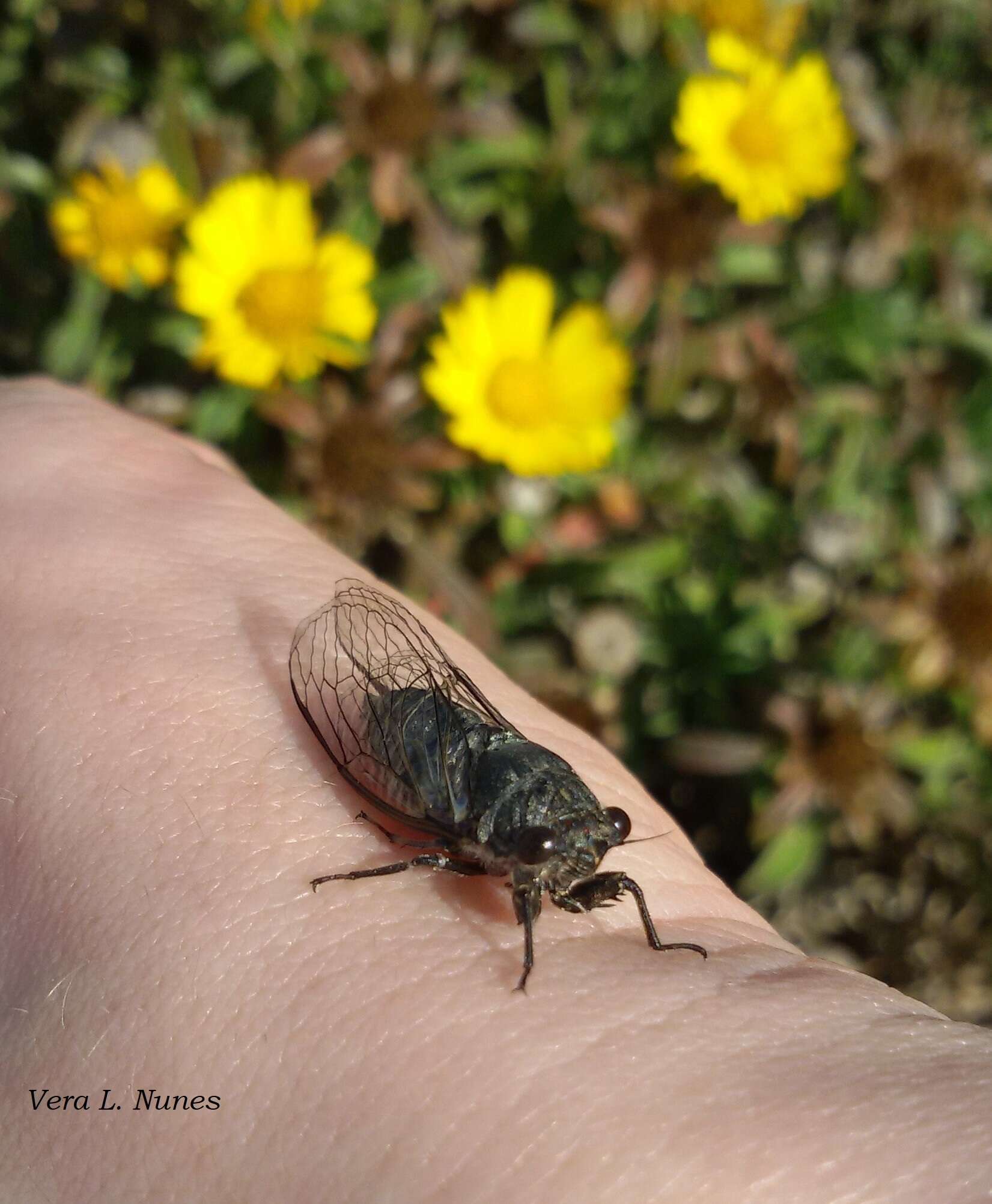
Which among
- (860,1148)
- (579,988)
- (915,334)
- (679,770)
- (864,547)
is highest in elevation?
(915,334)

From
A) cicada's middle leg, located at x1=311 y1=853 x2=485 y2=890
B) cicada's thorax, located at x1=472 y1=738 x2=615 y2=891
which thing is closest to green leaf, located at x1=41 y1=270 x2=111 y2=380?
Answer: cicada's thorax, located at x1=472 y1=738 x2=615 y2=891

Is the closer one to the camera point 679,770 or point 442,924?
point 442,924

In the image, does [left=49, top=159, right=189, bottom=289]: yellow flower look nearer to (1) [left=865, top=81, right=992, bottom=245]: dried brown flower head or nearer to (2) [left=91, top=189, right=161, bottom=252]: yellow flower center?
(2) [left=91, top=189, right=161, bottom=252]: yellow flower center

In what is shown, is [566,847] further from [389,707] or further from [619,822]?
[389,707]

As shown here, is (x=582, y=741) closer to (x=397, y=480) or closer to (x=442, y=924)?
(x=442, y=924)

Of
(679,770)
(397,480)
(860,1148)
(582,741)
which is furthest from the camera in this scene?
(679,770)

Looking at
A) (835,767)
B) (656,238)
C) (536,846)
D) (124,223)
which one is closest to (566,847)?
(536,846)

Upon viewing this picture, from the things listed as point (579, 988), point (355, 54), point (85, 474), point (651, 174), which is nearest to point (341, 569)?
point (85, 474)
